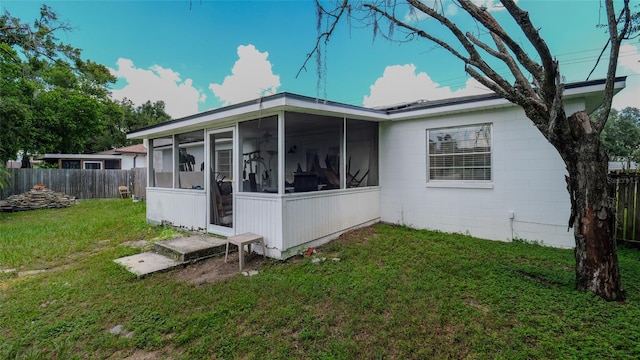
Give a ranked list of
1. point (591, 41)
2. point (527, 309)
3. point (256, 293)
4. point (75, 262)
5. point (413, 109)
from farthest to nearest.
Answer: point (413, 109), point (591, 41), point (75, 262), point (256, 293), point (527, 309)

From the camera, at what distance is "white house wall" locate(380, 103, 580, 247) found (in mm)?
4879

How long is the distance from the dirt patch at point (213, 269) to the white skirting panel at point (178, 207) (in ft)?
5.52

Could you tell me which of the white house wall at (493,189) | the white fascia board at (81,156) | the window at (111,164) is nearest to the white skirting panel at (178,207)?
the white house wall at (493,189)

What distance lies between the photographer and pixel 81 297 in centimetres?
341

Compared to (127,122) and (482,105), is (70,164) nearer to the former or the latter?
(127,122)

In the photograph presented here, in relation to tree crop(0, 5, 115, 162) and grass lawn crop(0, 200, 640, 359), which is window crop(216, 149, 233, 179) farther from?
tree crop(0, 5, 115, 162)

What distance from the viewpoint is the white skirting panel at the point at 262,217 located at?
4.52 metres

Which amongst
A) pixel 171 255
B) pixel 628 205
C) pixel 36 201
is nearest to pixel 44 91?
pixel 36 201

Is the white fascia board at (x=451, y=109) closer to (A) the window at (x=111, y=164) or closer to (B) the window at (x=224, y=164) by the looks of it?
(B) the window at (x=224, y=164)

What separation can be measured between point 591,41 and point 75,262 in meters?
10.3

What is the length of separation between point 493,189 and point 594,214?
259cm

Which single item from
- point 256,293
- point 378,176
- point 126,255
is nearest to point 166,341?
point 256,293

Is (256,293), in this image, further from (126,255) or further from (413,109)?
(413,109)

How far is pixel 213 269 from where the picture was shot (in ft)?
14.1
